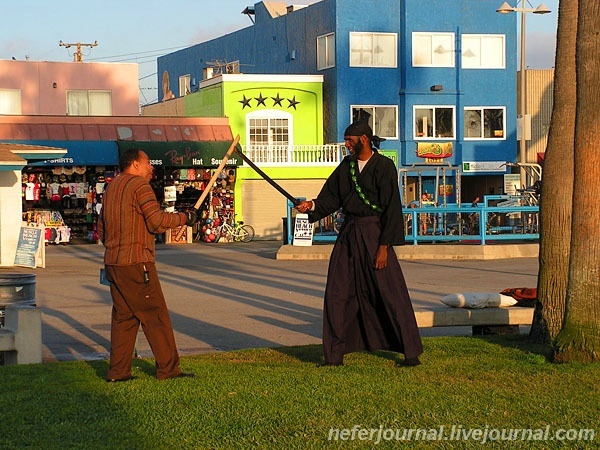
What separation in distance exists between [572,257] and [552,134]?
1694 mm

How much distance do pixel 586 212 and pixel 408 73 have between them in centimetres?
3622

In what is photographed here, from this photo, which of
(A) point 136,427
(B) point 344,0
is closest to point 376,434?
(A) point 136,427

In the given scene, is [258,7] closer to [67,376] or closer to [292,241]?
[292,241]

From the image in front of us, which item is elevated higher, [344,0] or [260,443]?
[344,0]

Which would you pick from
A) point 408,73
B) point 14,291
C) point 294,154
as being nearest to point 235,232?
point 294,154

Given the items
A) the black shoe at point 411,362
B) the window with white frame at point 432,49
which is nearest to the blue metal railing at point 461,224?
the window with white frame at point 432,49

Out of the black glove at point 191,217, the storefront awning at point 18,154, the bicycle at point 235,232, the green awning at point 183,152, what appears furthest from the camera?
the bicycle at point 235,232

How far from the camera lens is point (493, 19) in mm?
45594

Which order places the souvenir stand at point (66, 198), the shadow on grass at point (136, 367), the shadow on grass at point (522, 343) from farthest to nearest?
the souvenir stand at point (66, 198) < the shadow on grass at point (522, 343) < the shadow on grass at point (136, 367)

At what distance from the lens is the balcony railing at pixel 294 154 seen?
41.4 meters

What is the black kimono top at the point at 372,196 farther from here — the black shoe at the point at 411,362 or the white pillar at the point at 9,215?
the white pillar at the point at 9,215

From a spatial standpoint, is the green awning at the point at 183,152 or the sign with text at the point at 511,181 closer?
the green awning at the point at 183,152

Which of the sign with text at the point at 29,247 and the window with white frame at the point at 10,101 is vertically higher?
the window with white frame at the point at 10,101

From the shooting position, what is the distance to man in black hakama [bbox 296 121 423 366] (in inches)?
349
